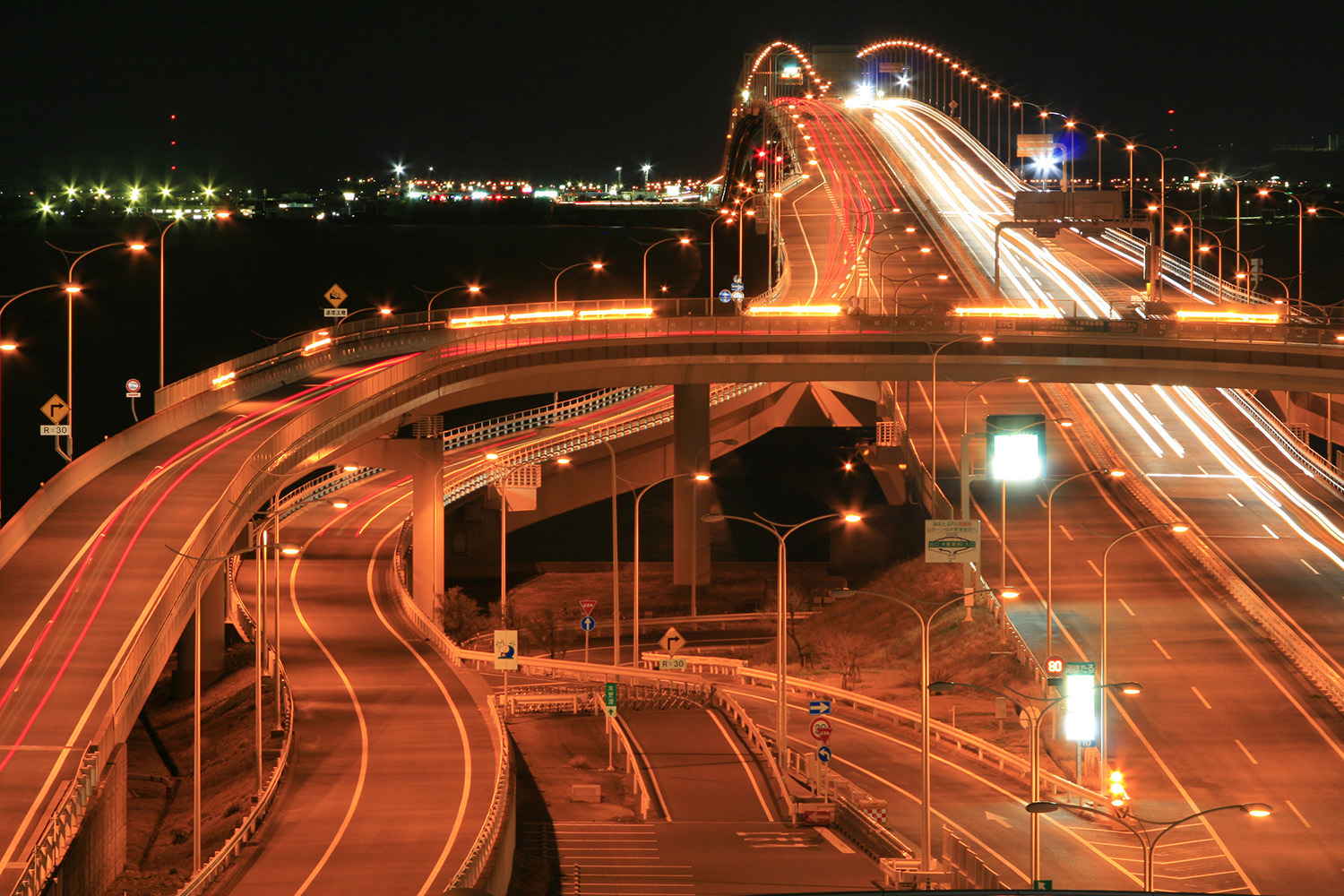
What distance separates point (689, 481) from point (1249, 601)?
115 ft

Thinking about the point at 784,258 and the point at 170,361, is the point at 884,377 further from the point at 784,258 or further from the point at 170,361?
the point at 170,361

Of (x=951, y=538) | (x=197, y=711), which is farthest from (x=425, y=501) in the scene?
(x=197, y=711)

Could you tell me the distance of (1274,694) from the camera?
171 feet

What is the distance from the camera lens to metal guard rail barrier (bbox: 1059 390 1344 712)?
2078 inches

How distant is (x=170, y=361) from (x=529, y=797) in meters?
122

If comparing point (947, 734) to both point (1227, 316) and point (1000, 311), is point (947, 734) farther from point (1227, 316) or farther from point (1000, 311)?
point (1227, 316)

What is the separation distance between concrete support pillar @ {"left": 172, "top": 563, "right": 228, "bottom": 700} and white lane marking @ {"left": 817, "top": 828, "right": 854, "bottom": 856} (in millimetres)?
29452

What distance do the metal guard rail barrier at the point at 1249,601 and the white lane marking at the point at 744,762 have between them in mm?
18423

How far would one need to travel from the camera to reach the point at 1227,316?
83.8m

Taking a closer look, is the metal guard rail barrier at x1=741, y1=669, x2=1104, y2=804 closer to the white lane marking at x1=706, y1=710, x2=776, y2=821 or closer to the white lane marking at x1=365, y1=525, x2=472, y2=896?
the white lane marking at x1=706, y1=710, x2=776, y2=821

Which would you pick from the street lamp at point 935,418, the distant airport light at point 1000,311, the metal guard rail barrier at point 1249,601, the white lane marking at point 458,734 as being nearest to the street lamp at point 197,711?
the white lane marking at point 458,734

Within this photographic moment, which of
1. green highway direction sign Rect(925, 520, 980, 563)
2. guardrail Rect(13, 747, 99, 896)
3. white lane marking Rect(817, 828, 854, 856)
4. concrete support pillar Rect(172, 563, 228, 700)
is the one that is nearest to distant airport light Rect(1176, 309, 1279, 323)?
green highway direction sign Rect(925, 520, 980, 563)

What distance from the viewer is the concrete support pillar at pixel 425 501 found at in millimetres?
76000

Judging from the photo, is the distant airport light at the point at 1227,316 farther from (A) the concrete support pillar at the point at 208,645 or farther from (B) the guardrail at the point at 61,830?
(B) the guardrail at the point at 61,830
